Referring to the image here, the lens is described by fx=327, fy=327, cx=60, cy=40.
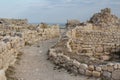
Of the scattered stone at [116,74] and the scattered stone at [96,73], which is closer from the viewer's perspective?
the scattered stone at [116,74]

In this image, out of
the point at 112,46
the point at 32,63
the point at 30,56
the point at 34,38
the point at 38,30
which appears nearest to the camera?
the point at 32,63

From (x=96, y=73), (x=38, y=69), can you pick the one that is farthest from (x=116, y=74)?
(x=38, y=69)

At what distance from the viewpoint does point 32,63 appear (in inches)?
652

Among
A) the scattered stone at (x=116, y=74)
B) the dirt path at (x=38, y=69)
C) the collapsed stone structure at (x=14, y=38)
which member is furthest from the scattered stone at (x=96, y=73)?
the collapsed stone structure at (x=14, y=38)

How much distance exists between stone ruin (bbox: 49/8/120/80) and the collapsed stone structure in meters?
2.09

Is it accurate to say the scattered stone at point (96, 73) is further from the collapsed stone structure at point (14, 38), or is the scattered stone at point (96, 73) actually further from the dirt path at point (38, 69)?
the collapsed stone structure at point (14, 38)

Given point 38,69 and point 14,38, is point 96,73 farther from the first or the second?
point 14,38

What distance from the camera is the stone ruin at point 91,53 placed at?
44.5 feet

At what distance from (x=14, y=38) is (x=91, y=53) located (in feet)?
16.7

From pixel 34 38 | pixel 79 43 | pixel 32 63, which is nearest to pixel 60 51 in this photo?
pixel 32 63

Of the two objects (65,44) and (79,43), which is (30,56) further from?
(79,43)

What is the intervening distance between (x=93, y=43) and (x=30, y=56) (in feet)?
14.2

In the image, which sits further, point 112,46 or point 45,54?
point 112,46

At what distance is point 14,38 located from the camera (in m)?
17.8
